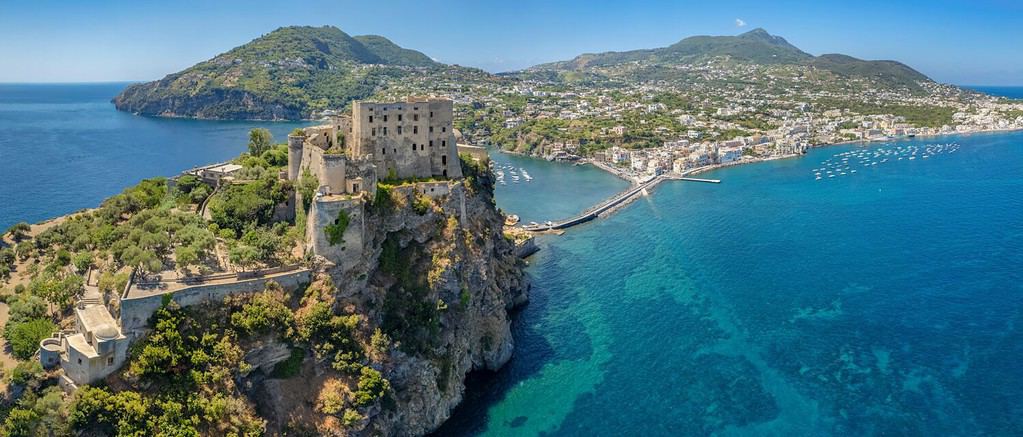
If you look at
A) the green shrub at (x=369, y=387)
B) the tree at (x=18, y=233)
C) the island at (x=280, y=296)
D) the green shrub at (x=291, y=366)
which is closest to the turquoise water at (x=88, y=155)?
the tree at (x=18, y=233)

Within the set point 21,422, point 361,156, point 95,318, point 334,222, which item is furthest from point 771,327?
point 21,422

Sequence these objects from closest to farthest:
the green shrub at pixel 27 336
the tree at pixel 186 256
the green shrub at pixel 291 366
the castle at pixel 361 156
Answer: the green shrub at pixel 27 336
the tree at pixel 186 256
the green shrub at pixel 291 366
the castle at pixel 361 156

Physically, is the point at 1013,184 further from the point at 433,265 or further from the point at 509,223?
the point at 433,265

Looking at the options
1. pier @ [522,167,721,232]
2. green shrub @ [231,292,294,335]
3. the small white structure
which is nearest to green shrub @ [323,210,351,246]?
green shrub @ [231,292,294,335]

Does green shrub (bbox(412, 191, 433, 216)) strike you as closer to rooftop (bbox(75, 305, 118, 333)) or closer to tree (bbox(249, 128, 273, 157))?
rooftop (bbox(75, 305, 118, 333))

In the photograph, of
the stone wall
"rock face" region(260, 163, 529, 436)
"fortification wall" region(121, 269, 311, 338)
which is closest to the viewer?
"fortification wall" region(121, 269, 311, 338)

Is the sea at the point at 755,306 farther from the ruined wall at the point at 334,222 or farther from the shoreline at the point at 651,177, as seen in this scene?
the ruined wall at the point at 334,222

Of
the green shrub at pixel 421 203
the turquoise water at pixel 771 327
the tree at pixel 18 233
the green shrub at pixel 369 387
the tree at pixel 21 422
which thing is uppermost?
the green shrub at pixel 421 203
